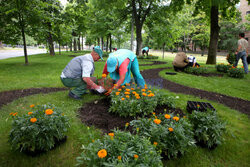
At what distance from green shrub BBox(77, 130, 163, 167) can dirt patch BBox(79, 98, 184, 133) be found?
0.74m

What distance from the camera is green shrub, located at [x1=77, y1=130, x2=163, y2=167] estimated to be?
60.4 inches

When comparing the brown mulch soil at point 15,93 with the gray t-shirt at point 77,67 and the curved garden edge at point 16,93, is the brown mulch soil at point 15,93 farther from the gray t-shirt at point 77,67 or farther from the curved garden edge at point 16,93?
the gray t-shirt at point 77,67

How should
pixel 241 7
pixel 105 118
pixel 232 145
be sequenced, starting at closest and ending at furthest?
pixel 232 145, pixel 105 118, pixel 241 7

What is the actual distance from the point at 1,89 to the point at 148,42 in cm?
5782

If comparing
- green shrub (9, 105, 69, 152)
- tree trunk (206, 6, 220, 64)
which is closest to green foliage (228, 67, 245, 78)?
tree trunk (206, 6, 220, 64)

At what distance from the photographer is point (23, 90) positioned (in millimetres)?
5363

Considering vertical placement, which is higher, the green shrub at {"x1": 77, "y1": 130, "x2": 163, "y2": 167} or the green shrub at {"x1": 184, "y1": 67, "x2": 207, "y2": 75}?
the green shrub at {"x1": 184, "y1": 67, "x2": 207, "y2": 75}

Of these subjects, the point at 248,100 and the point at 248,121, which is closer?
the point at 248,121

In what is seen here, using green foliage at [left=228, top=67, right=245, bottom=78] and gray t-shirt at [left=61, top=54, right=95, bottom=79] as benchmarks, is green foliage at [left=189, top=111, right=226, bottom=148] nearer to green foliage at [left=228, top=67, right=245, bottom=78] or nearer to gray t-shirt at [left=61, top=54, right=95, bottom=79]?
gray t-shirt at [left=61, top=54, right=95, bottom=79]

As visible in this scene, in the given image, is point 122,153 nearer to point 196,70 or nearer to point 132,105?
point 132,105

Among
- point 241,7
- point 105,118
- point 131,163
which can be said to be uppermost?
point 241,7


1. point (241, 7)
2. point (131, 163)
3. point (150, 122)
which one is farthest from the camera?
point (241, 7)

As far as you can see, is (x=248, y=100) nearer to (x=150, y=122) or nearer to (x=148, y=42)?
(x=150, y=122)

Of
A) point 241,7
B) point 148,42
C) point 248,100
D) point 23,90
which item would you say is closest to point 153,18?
point 248,100
